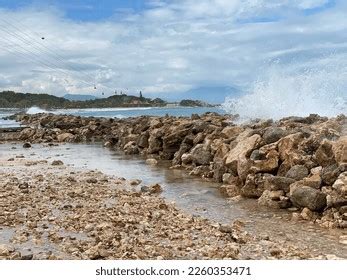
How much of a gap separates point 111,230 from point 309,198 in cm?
418

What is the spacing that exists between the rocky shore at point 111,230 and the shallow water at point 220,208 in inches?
14.8

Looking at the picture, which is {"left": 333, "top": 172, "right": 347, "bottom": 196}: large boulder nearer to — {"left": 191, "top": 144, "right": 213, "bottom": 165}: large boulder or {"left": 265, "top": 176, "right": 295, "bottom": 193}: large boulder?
{"left": 265, "top": 176, "right": 295, "bottom": 193}: large boulder

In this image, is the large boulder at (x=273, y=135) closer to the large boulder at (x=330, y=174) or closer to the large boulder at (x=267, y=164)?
the large boulder at (x=267, y=164)

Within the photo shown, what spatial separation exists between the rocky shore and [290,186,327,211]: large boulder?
1636 millimetres

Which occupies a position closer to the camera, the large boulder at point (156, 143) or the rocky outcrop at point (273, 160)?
the rocky outcrop at point (273, 160)

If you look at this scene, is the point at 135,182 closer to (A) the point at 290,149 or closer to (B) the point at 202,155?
(B) the point at 202,155

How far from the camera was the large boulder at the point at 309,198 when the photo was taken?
973cm

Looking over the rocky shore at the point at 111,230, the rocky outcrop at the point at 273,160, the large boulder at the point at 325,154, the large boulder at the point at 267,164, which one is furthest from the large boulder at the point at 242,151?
the rocky shore at the point at 111,230

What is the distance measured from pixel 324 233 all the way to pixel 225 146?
24.9 ft

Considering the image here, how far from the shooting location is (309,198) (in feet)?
32.4

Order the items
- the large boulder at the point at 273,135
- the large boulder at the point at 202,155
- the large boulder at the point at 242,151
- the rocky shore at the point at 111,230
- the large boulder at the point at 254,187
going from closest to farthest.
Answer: the rocky shore at the point at 111,230
the large boulder at the point at 254,187
the large boulder at the point at 242,151
the large boulder at the point at 273,135
the large boulder at the point at 202,155

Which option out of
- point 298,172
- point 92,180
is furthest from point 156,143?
point 298,172

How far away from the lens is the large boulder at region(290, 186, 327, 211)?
383 inches

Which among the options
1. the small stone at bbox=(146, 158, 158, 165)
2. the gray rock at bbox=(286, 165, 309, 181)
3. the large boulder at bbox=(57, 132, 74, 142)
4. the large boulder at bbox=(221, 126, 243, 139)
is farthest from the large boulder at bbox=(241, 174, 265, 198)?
the large boulder at bbox=(57, 132, 74, 142)
